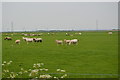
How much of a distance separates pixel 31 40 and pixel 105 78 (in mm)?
24093

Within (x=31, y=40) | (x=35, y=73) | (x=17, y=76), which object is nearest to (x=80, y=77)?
(x=35, y=73)

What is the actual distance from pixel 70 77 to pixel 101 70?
223cm

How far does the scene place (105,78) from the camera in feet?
26.6

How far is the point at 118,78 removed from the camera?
8.06 meters

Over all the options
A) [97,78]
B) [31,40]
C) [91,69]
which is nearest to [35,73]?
[97,78]

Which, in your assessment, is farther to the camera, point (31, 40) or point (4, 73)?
point (31, 40)

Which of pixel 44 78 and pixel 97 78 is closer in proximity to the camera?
pixel 44 78

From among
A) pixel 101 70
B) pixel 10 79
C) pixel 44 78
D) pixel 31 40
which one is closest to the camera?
pixel 44 78

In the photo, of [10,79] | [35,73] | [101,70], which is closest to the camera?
[10,79]

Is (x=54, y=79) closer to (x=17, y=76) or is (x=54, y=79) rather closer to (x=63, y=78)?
(x=63, y=78)

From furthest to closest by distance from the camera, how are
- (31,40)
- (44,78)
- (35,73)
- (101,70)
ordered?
1. (31,40)
2. (101,70)
3. (35,73)
4. (44,78)

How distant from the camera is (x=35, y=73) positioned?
332 inches

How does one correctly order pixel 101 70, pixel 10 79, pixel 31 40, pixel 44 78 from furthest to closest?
pixel 31 40, pixel 101 70, pixel 10 79, pixel 44 78

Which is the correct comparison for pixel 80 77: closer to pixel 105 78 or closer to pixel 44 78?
pixel 105 78
